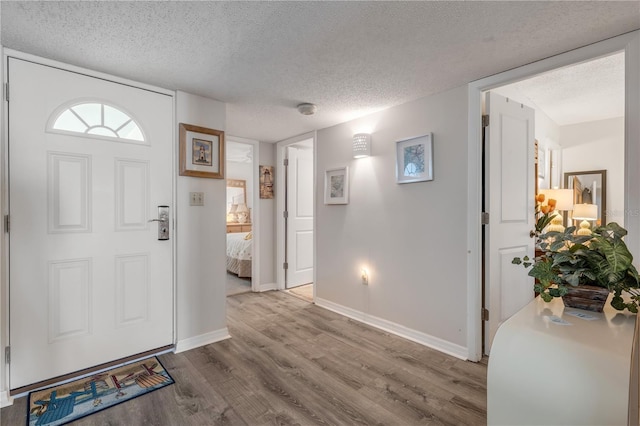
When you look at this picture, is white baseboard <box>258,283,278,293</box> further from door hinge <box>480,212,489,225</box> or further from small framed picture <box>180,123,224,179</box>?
door hinge <box>480,212,489,225</box>

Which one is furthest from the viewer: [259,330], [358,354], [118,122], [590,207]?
[590,207]

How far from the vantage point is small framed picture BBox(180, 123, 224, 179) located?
8.56ft

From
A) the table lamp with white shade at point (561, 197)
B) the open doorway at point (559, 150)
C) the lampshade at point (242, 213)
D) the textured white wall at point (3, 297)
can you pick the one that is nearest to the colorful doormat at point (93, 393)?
the textured white wall at point (3, 297)

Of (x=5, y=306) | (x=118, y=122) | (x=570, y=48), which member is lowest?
(x=5, y=306)

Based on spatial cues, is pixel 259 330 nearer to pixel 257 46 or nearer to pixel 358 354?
pixel 358 354

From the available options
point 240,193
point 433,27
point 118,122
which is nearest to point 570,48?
point 433,27

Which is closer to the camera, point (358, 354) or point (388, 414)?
point (388, 414)

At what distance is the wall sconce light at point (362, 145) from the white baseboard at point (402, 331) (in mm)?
1692

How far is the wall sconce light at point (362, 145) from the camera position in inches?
126

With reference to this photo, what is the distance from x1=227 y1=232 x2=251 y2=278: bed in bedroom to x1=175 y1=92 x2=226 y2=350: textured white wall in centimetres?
230

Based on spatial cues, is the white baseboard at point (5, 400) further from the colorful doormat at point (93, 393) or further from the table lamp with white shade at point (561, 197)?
the table lamp with white shade at point (561, 197)

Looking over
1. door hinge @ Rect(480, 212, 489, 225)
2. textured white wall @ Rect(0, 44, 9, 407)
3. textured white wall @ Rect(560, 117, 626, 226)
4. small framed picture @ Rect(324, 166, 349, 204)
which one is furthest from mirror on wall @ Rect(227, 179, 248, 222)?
textured white wall @ Rect(560, 117, 626, 226)

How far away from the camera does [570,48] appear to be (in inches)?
75.4

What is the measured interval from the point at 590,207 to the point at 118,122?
15.5 feet
